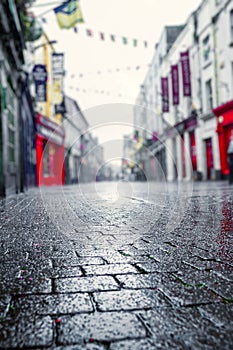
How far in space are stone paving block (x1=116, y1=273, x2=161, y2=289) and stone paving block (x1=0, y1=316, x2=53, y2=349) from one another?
56cm

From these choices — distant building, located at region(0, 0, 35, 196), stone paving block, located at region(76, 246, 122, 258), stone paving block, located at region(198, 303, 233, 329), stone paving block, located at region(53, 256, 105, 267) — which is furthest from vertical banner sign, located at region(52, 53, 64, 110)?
stone paving block, located at region(198, 303, 233, 329)

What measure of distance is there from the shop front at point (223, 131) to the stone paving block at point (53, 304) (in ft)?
66.8

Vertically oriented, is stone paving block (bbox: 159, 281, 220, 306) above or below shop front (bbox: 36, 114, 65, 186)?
below

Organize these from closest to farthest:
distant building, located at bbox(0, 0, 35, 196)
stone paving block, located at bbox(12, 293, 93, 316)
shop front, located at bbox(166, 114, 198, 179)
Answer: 1. stone paving block, located at bbox(12, 293, 93, 316)
2. distant building, located at bbox(0, 0, 35, 196)
3. shop front, located at bbox(166, 114, 198, 179)

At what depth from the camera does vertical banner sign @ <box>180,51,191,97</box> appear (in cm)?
2523

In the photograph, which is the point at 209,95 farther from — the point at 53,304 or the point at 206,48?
the point at 53,304

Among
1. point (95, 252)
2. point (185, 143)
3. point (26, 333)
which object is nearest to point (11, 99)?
point (95, 252)

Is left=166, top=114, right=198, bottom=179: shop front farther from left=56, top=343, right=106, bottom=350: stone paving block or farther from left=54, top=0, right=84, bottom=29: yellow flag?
left=56, top=343, right=106, bottom=350: stone paving block

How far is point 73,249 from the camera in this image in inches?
117

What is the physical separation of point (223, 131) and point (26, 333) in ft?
71.3

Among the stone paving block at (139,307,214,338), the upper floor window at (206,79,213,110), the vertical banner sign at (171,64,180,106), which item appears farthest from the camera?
the vertical banner sign at (171,64,180,106)

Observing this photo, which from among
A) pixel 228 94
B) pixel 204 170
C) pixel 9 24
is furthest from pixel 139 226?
pixel 204 170

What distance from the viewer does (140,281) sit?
201cm

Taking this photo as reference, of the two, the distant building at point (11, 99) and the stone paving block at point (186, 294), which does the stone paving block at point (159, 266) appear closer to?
the stone paving block at point (186, 294)
